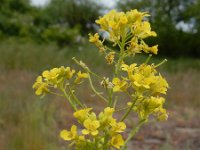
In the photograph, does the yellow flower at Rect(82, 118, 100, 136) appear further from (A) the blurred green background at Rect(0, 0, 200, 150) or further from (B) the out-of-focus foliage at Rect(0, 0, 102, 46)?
(B) the out-of-focus foliage at Rect(0, 0, 102, 46)

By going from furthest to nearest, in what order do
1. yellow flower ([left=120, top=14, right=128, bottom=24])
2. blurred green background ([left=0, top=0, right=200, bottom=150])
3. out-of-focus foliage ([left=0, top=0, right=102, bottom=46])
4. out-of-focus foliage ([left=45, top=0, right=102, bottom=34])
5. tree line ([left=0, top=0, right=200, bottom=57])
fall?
out-of-focus foliage ([left=45, top=0, right=102, bottom=34]) → tree line ([left=0, top=0, right=200, bottom=57]) → out-of-focus foliage ([left=0, top=0, right=102, bottom=46]) → blurred green background ([left=0, top=0, right=200, bottom=150]) → yellow flower ([left=120, top=14, right=128, bottom=24])

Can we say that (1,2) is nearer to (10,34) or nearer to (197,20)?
(10,34)

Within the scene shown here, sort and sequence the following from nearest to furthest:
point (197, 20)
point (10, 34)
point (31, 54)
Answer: point (31, 54) < point (10, 34) < point (197, 20)

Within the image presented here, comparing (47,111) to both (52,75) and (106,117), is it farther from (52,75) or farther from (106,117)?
(106,117)

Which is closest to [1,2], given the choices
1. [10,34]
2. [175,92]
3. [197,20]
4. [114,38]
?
[10,34]

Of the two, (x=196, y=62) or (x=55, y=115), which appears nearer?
(x=55, y=115)

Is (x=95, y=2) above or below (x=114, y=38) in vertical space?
above

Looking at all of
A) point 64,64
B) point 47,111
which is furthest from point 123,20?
point 64,64

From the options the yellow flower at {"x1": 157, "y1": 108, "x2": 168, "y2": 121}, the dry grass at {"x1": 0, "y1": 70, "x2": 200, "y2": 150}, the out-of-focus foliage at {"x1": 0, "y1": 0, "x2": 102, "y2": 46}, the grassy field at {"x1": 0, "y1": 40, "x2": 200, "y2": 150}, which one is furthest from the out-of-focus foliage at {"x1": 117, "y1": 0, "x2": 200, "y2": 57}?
the yellow flower at {"x1": 157, "y1": 108, "x2": 168, "y2": 121}
